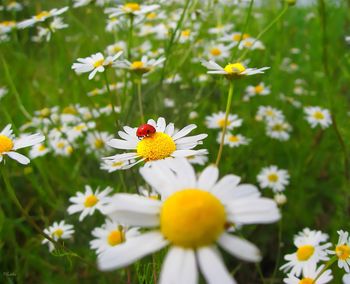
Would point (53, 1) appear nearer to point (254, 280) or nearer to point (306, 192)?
point (306, 192)

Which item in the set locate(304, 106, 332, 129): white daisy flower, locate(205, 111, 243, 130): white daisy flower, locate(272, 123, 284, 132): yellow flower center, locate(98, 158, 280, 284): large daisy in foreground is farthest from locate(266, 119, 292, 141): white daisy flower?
locate(98, 158, 280, 284): large daisy in foreground

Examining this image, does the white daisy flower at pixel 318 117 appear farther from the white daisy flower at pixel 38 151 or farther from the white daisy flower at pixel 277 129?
the white daisy flower at pixel 38 151

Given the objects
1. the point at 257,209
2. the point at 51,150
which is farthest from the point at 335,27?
the point at 257,209

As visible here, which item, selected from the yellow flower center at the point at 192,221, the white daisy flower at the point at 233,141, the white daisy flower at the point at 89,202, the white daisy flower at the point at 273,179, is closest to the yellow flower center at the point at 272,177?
the white daisy flower at the point at 273,179

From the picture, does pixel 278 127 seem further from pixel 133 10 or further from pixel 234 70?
pixel 234 70

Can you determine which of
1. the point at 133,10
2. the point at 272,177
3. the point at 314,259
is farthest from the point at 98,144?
the point at 314,259

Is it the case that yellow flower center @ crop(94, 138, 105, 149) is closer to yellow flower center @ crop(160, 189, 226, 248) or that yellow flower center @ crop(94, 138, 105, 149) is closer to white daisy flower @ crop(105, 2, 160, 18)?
white daisy flower @ crop(105, 2, 160, 18)

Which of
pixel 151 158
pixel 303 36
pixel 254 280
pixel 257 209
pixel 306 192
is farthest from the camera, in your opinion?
pixel 303 36

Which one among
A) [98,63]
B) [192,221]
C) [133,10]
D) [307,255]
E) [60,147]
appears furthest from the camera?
[60,147]
